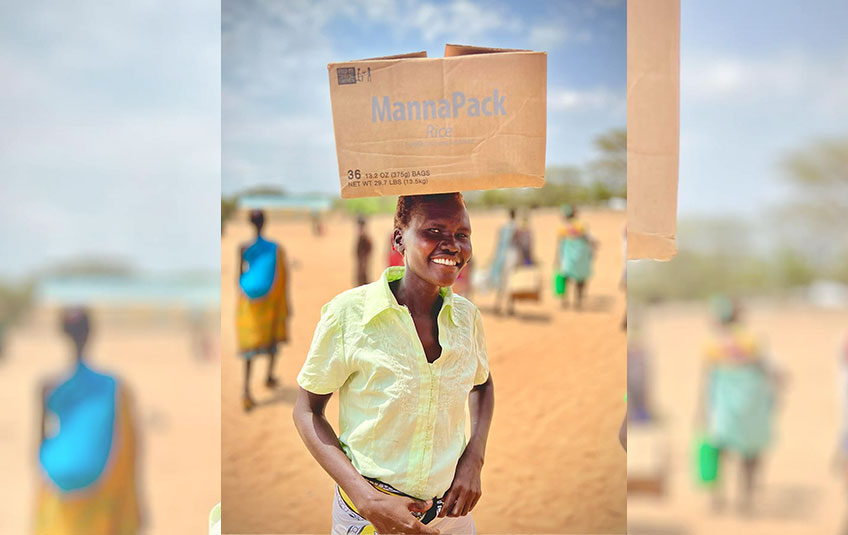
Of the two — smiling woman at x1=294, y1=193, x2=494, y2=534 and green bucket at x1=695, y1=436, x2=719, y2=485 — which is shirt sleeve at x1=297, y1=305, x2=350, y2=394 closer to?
smiling woman at x1=294, y1=193, x2=494, y2=534

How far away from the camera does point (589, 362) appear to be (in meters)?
6.88

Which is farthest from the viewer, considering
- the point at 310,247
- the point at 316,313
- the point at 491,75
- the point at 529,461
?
the point at 310,247

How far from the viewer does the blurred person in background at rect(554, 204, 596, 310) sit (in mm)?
7461

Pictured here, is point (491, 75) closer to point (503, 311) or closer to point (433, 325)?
point (433, 325)

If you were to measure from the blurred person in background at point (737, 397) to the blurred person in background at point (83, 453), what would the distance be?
2131 mm

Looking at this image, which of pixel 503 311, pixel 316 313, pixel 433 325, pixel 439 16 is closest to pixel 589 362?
pixel 503 311

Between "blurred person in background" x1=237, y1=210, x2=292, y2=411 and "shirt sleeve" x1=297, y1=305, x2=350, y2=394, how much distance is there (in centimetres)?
428

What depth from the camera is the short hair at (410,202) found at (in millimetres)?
1682

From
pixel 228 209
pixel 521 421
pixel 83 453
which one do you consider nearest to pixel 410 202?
pixel 83 453

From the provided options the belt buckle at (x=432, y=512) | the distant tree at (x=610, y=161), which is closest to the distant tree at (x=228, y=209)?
the distant tree at (x=610, y=161)

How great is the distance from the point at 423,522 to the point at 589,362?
5.49m

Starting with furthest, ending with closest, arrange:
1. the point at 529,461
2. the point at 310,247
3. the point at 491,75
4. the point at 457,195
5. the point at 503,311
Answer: the point at 310,247 < the point at 503,311 < the point at 529,461 < the point at 457,195 < the point at 491,75

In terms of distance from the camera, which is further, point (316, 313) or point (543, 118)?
point (316, 313)

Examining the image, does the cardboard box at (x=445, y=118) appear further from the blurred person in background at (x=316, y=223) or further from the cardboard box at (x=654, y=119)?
the blurred person in background at (x=316, y=223)
